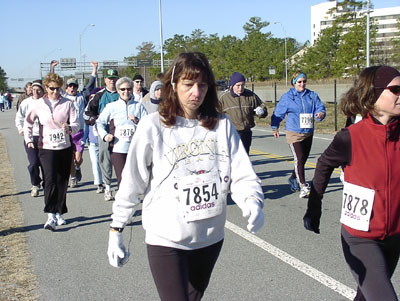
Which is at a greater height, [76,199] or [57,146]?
[57,146]

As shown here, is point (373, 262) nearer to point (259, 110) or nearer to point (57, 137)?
point (57, 137)

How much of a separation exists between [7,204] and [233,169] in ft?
21.7

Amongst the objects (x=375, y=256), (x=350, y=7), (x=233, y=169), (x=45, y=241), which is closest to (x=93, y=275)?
(x=45, y=241)

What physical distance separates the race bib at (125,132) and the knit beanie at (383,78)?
4.60 m

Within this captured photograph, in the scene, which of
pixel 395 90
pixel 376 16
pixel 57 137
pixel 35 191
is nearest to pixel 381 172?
pixel 395 90

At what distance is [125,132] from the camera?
729 centimetres

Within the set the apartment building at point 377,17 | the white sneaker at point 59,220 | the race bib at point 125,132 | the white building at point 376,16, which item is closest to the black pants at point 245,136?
the race bib at point 125,132

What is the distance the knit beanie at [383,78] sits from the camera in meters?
3.16

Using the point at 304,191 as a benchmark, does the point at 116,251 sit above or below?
above

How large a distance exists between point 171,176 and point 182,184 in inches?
3.1

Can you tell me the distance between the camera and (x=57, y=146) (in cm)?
687

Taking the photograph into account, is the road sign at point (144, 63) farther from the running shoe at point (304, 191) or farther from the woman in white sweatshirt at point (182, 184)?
the woman in white sweatshirt at point (182, 184)

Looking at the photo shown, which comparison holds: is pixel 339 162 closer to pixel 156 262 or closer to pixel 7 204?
pixel 156 262

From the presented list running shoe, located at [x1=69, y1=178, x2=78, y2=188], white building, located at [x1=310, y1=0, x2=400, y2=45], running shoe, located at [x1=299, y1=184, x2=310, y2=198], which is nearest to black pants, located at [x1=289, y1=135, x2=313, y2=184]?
running shoe, located at [x1=299, y1=184, x2=310, y2=198]
